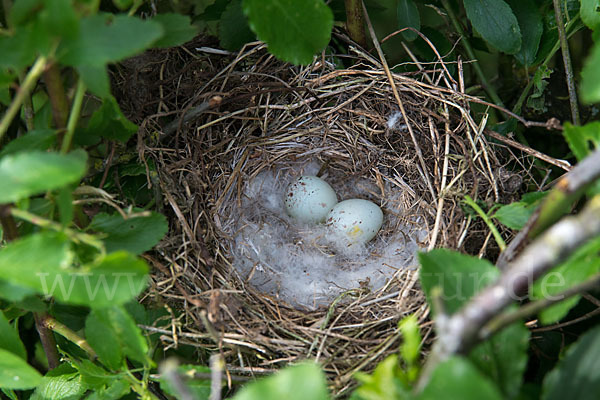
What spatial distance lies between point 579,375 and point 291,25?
624 millimetres

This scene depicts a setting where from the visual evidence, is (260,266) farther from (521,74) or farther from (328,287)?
(521,74)

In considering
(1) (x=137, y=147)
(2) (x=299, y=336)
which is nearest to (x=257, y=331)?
(2) (x=299, y=336)

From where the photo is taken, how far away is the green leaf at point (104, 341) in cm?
83

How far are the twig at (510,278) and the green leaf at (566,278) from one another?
15 centimetres

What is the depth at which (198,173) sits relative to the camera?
120cm

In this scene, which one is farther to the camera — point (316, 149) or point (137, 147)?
point (316, 149)

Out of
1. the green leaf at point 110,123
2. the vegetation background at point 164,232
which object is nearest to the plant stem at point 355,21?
the vegetation background at point 164,232

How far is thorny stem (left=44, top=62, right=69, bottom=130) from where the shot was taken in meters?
0.77

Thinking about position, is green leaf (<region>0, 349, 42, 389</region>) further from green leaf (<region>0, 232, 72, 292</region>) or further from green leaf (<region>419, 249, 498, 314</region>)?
green leaf (<region>419, 249, 498, 314</region>)

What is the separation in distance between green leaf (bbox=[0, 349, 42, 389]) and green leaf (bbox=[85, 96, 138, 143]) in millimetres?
378

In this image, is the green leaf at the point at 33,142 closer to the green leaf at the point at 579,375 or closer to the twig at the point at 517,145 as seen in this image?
the green leaf at the point at 579,375

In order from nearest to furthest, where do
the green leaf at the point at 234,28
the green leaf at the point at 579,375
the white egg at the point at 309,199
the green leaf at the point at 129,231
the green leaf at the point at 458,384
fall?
the green leaf at the point at 458,384
the green leaf at the point at 579,375
the green leaf at the point at 129,231
the green leaf at the point at 234,28
the white egg at the point at 309,199

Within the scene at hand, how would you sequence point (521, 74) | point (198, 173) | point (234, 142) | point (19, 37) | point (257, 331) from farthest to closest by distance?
point (521, 74) < point (234, 142) < point (198, 173) < point (257, 331) < point (19, 37)

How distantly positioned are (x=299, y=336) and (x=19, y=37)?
2.27 feet
